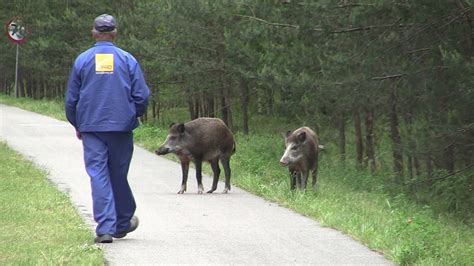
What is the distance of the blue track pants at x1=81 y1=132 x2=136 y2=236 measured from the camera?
344 inches

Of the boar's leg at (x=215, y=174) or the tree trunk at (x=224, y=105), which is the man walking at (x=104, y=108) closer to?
the boar's leg at (x=215, y=174)

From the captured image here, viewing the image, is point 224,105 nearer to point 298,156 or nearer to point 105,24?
point 298,156

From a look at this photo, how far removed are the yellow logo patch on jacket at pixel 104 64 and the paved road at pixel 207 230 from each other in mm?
1674

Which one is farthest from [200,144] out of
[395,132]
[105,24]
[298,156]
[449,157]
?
[395,132]

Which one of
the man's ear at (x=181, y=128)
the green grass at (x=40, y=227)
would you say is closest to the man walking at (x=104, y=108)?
the green grass at (x=40, y=227)

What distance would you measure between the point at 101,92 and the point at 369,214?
4.59 metres

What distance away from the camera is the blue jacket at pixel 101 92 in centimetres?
875

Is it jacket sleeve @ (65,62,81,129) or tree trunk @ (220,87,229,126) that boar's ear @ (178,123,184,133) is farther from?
tree trunk @ (220,87,229,126)

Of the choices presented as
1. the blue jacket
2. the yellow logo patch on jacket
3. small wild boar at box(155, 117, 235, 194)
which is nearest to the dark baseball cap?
the blue jacket

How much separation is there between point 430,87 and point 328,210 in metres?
8.88

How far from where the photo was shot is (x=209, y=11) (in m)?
27.1

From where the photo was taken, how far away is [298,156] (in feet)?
48.1

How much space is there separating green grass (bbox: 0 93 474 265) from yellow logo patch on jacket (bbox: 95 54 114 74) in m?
3.11

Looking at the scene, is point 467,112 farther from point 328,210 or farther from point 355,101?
point 328,210
